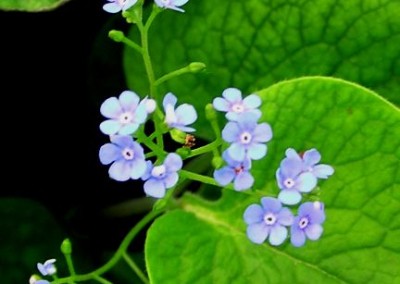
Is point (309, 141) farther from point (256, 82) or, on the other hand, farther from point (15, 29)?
point (15, 29)

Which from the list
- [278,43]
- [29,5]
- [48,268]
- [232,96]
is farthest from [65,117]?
[232,96]

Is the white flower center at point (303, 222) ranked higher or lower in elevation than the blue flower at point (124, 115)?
lower

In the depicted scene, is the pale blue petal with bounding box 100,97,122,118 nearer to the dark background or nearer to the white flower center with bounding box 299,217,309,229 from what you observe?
the white flower center with bounding box 299,217,309,229

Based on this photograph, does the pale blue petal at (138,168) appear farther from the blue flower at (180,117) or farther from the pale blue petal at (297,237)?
the pale blue petal at (297,237)

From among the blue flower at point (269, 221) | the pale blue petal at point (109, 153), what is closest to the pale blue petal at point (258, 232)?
the blue flower at point (269, 221)

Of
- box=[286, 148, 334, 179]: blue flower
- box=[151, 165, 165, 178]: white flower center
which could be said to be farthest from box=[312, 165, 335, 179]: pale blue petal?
box=[151, 165, 165, 178]: white flower center

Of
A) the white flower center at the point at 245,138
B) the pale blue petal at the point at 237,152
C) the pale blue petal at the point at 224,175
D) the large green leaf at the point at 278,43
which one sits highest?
the large green leaf at the point at 278,43
